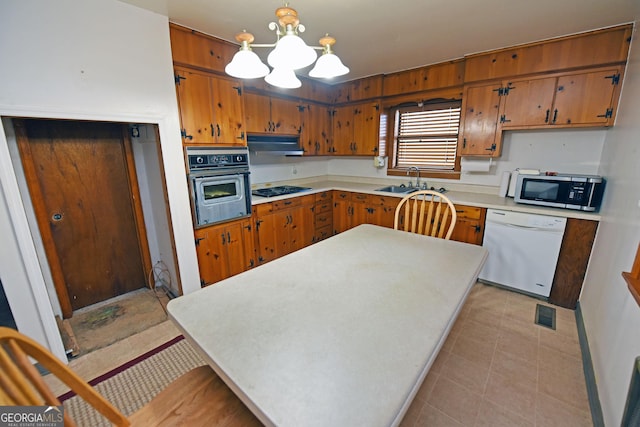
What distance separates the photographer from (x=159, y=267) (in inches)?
116

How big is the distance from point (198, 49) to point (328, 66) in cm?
163

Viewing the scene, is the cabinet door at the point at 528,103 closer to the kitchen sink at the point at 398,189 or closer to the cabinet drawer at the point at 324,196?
the kitchen sink at the point at 398,189

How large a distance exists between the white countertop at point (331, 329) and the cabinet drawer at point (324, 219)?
91.5 inches

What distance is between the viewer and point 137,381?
1759 mm

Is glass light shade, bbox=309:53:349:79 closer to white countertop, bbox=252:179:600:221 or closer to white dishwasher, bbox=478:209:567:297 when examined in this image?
white countertop, bbox=252:179:600:221

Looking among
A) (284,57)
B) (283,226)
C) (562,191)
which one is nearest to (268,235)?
(283,226)

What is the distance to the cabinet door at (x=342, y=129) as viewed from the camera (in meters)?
4.00

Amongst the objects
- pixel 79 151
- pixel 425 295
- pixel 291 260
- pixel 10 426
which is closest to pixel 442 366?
pixel 425 295

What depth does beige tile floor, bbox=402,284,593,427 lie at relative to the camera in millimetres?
1483

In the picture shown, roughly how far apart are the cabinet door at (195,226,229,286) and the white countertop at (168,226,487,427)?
1.42 meters

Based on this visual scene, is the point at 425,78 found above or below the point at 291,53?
above

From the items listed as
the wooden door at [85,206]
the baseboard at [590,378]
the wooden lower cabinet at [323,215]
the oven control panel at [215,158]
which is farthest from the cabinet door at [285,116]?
the baseboard at [590,378]

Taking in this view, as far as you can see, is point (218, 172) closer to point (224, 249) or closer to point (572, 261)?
point (224, 249)

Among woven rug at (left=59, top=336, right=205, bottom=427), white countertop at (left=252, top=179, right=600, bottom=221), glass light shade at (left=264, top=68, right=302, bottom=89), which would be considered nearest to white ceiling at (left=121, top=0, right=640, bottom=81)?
glass light shade at (left=264, top=68, right=302, bottom=89)
